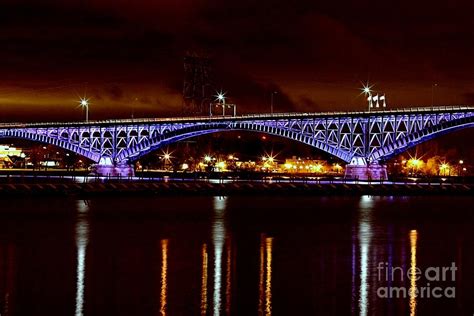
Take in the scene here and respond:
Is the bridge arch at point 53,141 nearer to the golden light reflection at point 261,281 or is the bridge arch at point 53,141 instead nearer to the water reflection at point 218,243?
the water reflection at point 218,243

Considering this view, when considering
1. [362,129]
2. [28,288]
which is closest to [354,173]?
[362,129]

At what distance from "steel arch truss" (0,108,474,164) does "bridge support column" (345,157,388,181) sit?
0.79 meters

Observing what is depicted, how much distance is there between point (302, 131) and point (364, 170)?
435 inches

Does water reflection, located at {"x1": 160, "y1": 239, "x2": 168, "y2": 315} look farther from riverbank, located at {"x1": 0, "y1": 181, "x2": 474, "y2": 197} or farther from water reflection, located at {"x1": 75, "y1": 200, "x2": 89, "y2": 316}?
riverbank, located at {"x1": 0, "y1": 181, "x2": 474, "y2": 197}

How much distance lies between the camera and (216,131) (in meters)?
140

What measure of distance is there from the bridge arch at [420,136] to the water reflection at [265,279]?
7101cm

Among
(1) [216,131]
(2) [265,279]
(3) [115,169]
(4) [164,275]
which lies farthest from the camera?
(3) [115,169]

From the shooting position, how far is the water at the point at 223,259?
26.6m

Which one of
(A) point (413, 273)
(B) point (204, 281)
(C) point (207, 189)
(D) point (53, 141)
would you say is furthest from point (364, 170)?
(B) point (204, 281)

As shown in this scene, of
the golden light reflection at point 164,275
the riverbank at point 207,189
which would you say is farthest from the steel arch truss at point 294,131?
the golden light reflection at point 164,275

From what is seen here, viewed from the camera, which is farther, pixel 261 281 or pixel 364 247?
pixel 364 247

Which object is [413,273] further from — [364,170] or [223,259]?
[364,170]

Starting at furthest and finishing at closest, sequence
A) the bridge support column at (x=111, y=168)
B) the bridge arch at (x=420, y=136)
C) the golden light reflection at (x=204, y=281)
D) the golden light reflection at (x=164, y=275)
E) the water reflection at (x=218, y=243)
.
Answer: the bridge support column at (x=111, y=168), the bridge arch at (x=420, y=136), the water reflection at (x=218, y=243), the golden light reflection at (x=164, y=275), the golden light reflection at (x=204, y=281)

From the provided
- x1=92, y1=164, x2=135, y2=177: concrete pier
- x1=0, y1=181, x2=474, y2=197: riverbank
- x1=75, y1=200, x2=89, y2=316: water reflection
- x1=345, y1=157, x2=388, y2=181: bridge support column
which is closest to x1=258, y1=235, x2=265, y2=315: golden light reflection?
x1=75, y1=200, x2=89, y2=316: water reflection
